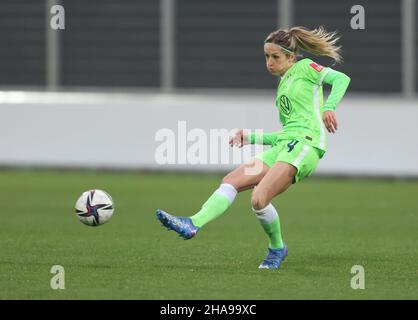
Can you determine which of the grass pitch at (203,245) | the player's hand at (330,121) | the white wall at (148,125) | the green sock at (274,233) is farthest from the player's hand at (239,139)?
the white wall at (148,125)

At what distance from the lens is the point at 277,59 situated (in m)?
8.84

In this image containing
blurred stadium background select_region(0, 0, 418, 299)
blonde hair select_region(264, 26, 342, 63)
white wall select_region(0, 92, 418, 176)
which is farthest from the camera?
white wall select_region(0, 92, 418, 176)

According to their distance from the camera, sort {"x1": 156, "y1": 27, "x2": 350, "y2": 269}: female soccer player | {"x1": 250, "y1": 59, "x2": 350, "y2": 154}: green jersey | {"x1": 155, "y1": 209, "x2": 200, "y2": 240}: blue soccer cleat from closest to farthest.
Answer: {"x1": 155, "y1": 209, "x2": 200, "y2": 240}: blue soccer cleat
{"x1": 156, "y1": 27, "x2": 350, "y2": 269}: female soccer player
{"x1": 250, "y1": 59, "x2": 350, "y2": 154}: green jersey

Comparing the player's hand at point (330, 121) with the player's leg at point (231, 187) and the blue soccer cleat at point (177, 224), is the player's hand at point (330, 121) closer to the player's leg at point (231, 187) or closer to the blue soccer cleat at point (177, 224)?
the player's leg at point (231, 187)

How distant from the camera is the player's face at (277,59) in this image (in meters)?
8.81

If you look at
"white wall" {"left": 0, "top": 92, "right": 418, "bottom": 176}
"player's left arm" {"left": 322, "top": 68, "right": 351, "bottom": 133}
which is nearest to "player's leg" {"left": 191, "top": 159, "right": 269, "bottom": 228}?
"player's left arm" {"left": 322, "top": 68, "right": 351, "bottom": 133}

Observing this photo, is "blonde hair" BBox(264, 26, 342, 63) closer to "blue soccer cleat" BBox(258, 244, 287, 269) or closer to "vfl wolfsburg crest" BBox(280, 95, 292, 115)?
"vfl wolfsburg crest" BBox(280, 95, 292, 115)

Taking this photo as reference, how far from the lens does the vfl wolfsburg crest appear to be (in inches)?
344

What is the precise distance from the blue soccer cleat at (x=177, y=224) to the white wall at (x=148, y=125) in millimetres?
9537

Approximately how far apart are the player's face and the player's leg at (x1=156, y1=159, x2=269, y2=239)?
0.79 meters

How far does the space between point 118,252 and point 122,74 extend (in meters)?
10.8

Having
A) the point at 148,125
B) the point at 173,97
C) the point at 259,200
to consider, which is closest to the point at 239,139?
the point at 259,200
